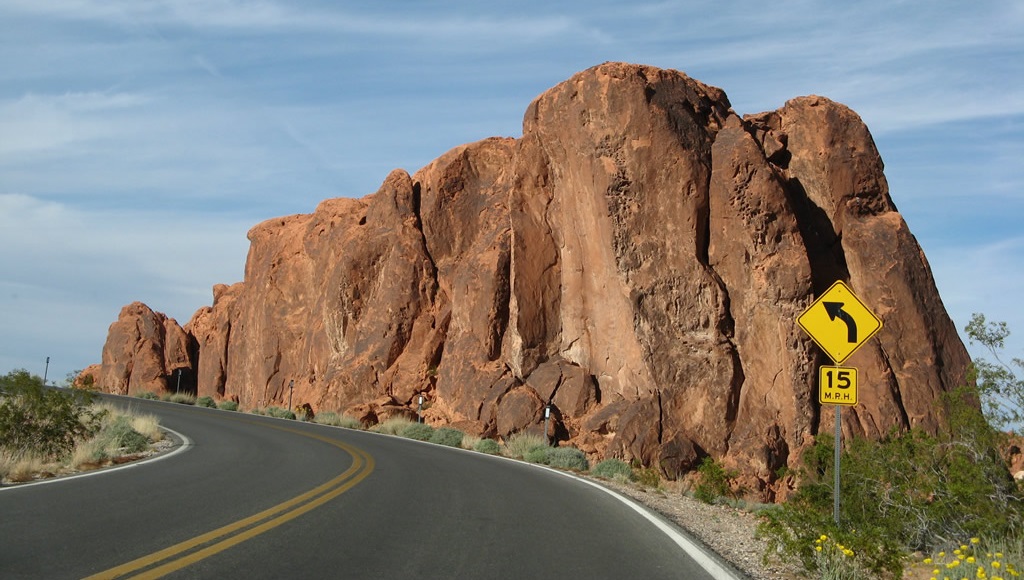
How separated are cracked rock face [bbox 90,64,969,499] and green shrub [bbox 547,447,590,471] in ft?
17.3

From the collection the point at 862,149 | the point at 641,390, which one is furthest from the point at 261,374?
the point at 862,149

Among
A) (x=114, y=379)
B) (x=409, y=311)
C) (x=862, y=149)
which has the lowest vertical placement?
(x=114, y=379)

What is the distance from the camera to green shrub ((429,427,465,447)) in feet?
92.1

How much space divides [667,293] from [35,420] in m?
20.3

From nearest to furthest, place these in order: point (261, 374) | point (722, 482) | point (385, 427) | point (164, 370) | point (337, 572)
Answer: point (337, 572) → point (722, 482) → point (385, 427) → point (261, 374) → point (164, 370)

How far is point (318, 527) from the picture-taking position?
837 cm

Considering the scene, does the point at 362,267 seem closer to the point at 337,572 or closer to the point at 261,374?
the point at 261,374

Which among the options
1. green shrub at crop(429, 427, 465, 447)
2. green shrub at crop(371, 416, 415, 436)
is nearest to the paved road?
green shrub at crop(429, 427, 465, 447)

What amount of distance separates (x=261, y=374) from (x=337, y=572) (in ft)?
159

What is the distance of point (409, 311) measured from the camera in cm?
4166

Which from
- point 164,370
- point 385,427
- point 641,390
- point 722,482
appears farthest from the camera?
point 164,370

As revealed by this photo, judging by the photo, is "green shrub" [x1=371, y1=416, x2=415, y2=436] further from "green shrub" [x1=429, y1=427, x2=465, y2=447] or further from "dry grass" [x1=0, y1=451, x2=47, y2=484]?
"dry grass" [x1=0, y1=451, x2=47, y2=484]

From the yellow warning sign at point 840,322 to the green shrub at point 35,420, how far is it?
1316 centimetres

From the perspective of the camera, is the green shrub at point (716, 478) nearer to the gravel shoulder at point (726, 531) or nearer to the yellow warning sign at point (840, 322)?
the gravel shoulder at point (726, 531)
